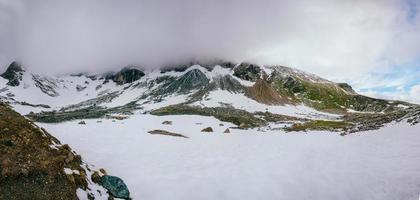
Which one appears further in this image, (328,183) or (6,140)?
(328,183)

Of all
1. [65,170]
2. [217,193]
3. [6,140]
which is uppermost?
[6,140]

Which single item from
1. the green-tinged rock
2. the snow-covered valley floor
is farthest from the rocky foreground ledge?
the snow-covered valley floor

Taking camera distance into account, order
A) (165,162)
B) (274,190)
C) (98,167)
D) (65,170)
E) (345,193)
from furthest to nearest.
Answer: (165,162) < (98,167) < (274,190) < (345,193) < (65,170)

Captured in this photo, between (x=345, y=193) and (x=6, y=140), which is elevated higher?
(x=6, y=140)

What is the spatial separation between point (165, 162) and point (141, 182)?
16.5 feet

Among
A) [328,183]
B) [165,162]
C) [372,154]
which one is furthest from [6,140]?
[372,154]

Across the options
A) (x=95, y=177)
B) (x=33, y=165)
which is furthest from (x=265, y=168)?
(x=33, y=165)

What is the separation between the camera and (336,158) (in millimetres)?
25141

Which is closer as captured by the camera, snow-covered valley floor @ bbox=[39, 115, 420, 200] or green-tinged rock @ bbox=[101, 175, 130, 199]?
green-tinged rock @ bbox=[101, 175, 130, 199]

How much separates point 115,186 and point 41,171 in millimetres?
3893

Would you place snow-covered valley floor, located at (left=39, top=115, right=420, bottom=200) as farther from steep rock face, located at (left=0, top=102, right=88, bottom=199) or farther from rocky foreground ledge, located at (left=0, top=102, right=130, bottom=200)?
steep rock face, located at (left=0, top=102, right=88, bottom=199)

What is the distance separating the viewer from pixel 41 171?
602 inches

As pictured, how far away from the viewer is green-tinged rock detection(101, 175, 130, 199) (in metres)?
17.2

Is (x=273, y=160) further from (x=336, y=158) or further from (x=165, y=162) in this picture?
(x=165, y=162)
